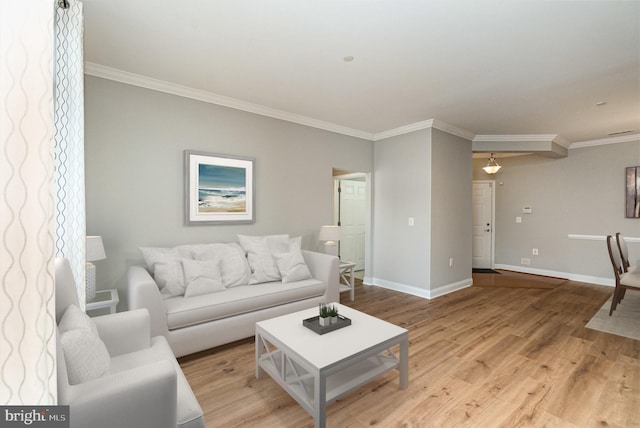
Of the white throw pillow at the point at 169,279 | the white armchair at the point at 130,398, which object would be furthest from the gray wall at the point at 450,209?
the white armchair at the point at 130,398

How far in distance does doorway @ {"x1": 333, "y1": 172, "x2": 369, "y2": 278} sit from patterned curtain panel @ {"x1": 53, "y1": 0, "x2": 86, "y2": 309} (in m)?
4.29

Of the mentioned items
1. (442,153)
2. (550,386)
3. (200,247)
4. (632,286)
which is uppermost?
(442,153)

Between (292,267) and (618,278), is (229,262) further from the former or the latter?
(618,278)

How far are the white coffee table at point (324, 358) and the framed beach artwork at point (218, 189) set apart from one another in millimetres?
1636

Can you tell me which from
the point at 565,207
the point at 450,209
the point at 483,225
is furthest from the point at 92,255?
the point at 565,207

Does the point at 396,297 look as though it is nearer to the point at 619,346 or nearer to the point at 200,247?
the point at 619,346

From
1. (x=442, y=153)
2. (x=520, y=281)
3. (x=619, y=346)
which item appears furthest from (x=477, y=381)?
(x=520, y=281)

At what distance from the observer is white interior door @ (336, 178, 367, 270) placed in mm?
5762

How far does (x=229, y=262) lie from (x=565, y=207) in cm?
598

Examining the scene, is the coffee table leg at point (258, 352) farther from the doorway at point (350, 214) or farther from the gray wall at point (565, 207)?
the gray wall at point (565, 207)

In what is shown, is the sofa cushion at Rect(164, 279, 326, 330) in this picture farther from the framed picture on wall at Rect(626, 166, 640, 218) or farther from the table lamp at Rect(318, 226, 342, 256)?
the framed picture on wall at Rect(626, 166, 640, 218)

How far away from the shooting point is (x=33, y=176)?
762mm

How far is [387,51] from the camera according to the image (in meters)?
2.33

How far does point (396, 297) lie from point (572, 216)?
152 inches
